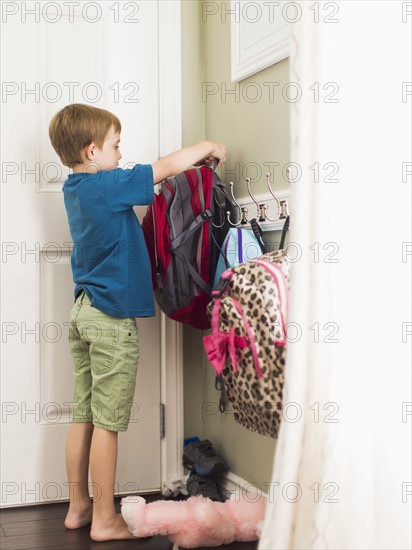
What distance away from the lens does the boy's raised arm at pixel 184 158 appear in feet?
6.75

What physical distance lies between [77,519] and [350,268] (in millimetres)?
1200

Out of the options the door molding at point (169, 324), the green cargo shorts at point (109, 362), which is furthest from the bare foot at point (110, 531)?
the door molding at point (169, 324)

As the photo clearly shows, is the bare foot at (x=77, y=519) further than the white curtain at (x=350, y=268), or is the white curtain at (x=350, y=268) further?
the bare foot at (x=77, y=519)

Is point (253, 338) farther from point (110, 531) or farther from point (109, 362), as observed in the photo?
point (110, 531)

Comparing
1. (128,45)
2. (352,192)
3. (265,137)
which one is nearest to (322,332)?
(352,192)

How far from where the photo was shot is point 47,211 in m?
2.26

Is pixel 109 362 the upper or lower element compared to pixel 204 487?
upper

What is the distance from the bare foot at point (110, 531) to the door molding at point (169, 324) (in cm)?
39

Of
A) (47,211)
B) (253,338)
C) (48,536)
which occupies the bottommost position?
(48,536)

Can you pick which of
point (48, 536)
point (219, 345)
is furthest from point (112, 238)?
point (48, 536)

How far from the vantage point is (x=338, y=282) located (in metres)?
1.33

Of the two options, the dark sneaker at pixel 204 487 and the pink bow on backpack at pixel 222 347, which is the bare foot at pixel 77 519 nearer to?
the dark sneaker at pixel 204 487

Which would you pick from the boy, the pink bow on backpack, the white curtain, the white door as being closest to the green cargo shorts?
the boy

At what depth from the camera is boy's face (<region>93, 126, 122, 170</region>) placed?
6.75 ft
